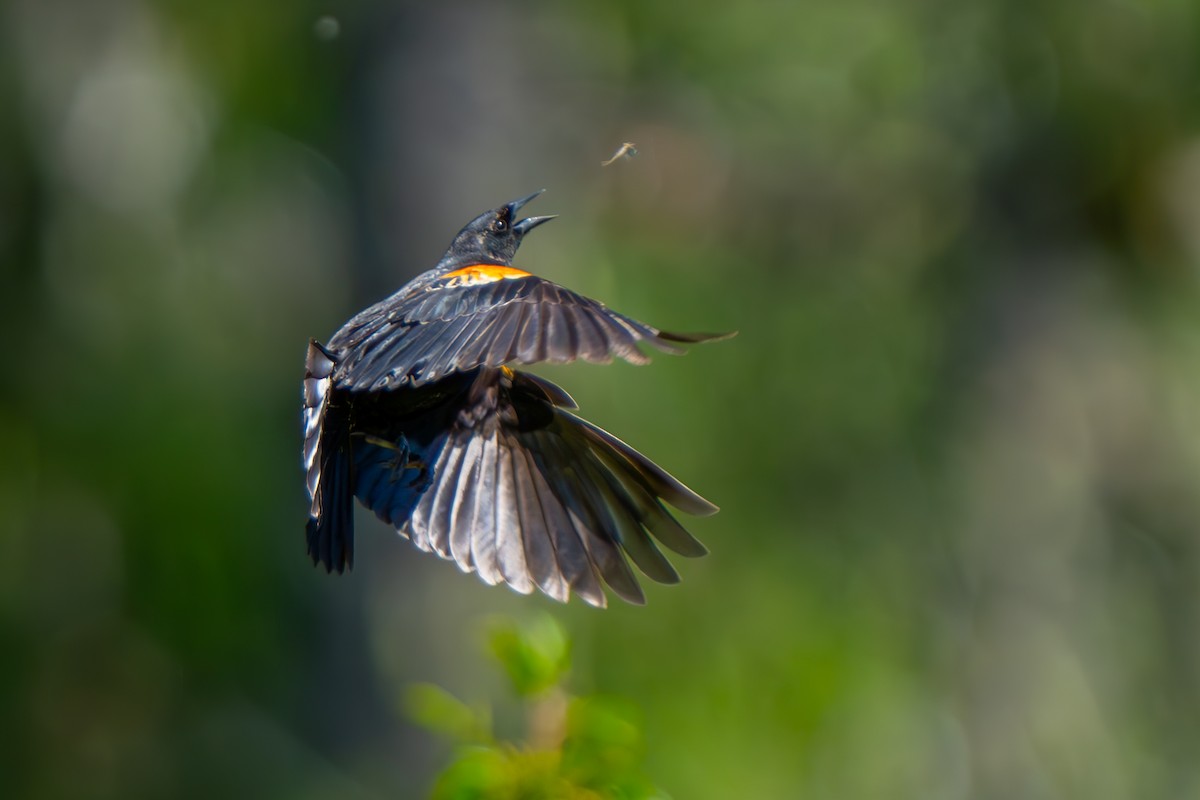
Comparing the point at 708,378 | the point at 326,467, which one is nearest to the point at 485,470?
the point at 326,467

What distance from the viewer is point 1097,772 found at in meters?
7.65

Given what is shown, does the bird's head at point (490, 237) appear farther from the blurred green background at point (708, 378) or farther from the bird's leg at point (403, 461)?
the blurred green background at point (708, 378)

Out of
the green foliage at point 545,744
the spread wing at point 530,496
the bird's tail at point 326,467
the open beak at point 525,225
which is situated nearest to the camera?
the bird's tail at point 326,467

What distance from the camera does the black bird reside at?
2.77 meters

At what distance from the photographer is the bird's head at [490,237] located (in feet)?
11.1

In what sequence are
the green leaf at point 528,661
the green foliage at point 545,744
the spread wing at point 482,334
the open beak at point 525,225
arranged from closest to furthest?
the spread wing at point 482,334 < the green foliage at point 545,744 < the green leaf at point 528,661 < the open beak at point 525,225

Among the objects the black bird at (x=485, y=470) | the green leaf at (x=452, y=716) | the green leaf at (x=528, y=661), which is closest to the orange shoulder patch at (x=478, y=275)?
the black bird at (x=485, y=470)

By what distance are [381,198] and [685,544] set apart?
412 cm

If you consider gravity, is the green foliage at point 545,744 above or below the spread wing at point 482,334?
below

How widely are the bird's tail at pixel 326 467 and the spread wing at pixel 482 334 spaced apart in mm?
47

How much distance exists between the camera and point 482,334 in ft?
8.24

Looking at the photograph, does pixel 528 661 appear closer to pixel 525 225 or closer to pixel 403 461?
pixel 403 461

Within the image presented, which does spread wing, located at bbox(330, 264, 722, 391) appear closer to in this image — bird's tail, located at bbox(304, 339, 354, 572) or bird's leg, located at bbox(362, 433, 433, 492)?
bird's tail, located at bbox(304, 339, 354, 572)

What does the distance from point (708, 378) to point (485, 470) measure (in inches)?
192
